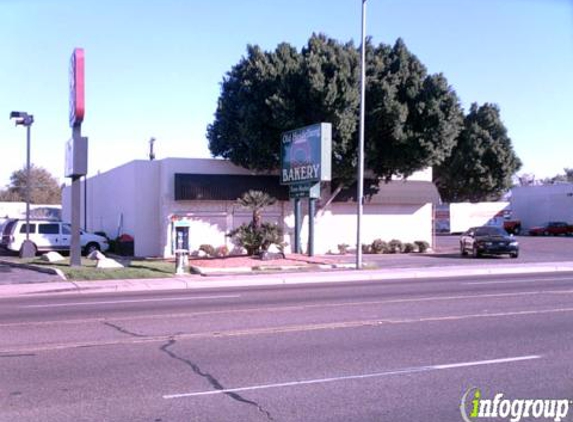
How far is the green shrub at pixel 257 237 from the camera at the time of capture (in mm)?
29781

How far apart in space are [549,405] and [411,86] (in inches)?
1209

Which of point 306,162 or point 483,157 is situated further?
point 483,157

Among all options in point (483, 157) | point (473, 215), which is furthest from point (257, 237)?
point (473, 215)

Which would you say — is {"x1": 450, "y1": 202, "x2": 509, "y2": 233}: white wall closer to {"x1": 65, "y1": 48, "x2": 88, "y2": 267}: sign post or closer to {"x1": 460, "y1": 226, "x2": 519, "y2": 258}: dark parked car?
{"x1": 460, "y1": 226, "x2": 519, "y2": 258}: dark parked car

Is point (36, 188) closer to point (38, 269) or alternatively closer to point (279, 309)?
point (38, 269)

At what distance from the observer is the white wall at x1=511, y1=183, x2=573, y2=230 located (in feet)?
237

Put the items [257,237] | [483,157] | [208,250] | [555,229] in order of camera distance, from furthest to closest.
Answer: [555,229], [483,157], [208,250], [257,237]

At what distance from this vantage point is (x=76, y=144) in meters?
25.4

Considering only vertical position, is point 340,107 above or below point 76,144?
above

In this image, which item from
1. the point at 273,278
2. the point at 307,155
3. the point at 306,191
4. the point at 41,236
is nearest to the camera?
the point at 273,278

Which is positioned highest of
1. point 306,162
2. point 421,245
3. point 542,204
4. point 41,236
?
point 306,162

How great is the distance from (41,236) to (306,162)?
13.8m

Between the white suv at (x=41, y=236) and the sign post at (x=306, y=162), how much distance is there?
10781mm

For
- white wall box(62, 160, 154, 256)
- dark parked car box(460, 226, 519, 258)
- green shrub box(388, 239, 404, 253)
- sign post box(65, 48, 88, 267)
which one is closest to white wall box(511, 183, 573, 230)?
green shrub box(388, 239, 404, 253)
